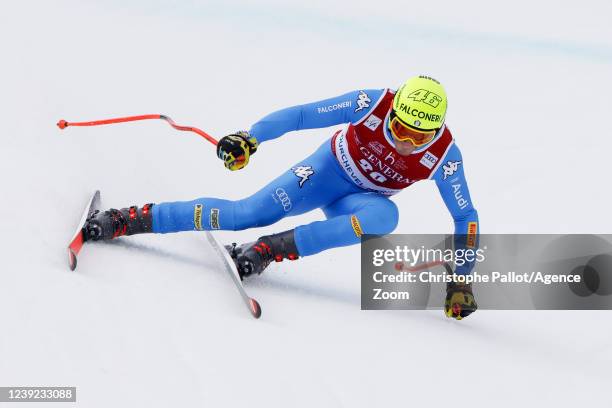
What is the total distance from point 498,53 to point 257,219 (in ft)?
18.0

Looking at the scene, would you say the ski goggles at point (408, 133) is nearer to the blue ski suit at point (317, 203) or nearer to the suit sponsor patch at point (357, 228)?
the blue ski suit at point (317, 203)

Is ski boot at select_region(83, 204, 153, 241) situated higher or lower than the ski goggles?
lower

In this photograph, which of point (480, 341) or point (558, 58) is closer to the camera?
point (480, 341)

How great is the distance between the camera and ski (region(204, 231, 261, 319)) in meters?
3.20

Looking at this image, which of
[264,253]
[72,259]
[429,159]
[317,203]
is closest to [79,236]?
[72,259]

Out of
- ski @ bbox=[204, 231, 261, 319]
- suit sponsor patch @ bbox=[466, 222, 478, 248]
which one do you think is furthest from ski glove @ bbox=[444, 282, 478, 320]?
ski @ bbox=[204, 231, 261, 319]

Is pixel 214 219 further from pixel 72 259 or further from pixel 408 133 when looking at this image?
pixel 408 133

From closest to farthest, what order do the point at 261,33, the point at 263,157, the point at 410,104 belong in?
the point at 410,104 < the point at 263,157 < the point at 261,33

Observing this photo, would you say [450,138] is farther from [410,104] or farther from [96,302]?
[96,302]

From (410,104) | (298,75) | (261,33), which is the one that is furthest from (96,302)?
(261,33)

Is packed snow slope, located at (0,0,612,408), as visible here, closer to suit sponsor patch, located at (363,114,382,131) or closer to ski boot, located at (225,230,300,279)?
ski boot, located at (225,230,300,279)

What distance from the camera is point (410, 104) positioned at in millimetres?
3602

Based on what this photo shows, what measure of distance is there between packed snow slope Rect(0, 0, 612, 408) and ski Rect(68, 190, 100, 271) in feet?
0.15

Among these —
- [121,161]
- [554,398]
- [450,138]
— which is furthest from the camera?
[121,161]
